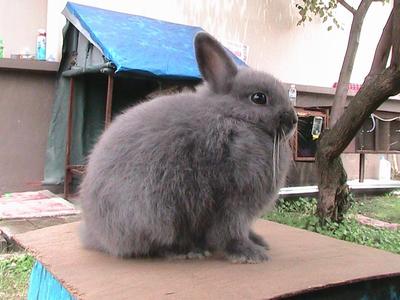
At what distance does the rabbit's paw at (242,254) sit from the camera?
1388 millimetres

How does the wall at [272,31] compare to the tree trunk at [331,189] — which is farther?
the wall at [272,31]

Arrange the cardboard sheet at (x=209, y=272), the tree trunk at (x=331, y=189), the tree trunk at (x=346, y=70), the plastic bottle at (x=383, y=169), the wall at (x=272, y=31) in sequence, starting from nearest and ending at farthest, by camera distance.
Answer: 1. the cardboard sheet at (x=209, y=272)
2. the tree trunk at (x=331, y=189)
3. the tree trunk at (x=346, y=70)
4. the wall at (x=272, y=31)
5. the plastic bottle at (x=383, y=169)

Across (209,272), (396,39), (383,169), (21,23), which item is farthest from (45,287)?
(383,169)

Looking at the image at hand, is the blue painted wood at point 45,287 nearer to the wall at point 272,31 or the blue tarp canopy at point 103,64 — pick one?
the blue tarp canopy at point 103,64

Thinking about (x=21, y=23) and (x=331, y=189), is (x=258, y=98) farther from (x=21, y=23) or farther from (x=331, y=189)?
(x=21, y=23)

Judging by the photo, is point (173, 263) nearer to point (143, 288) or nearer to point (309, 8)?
point (143, 288)

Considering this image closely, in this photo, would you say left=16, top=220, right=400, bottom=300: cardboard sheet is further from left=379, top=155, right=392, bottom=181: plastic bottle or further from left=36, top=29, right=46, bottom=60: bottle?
left=379, top=155, right=392, bottom=181: plastic bottle

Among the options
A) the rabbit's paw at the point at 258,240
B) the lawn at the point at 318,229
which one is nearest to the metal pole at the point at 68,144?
the lawn at the point at 318,229

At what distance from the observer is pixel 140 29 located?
4656 millimetres

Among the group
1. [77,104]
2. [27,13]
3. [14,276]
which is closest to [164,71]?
[77,104]

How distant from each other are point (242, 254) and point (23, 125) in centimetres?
384

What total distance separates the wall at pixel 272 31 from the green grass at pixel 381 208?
1765 mm

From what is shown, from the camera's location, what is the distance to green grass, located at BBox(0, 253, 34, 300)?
2447 mm

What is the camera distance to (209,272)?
4.29ft
